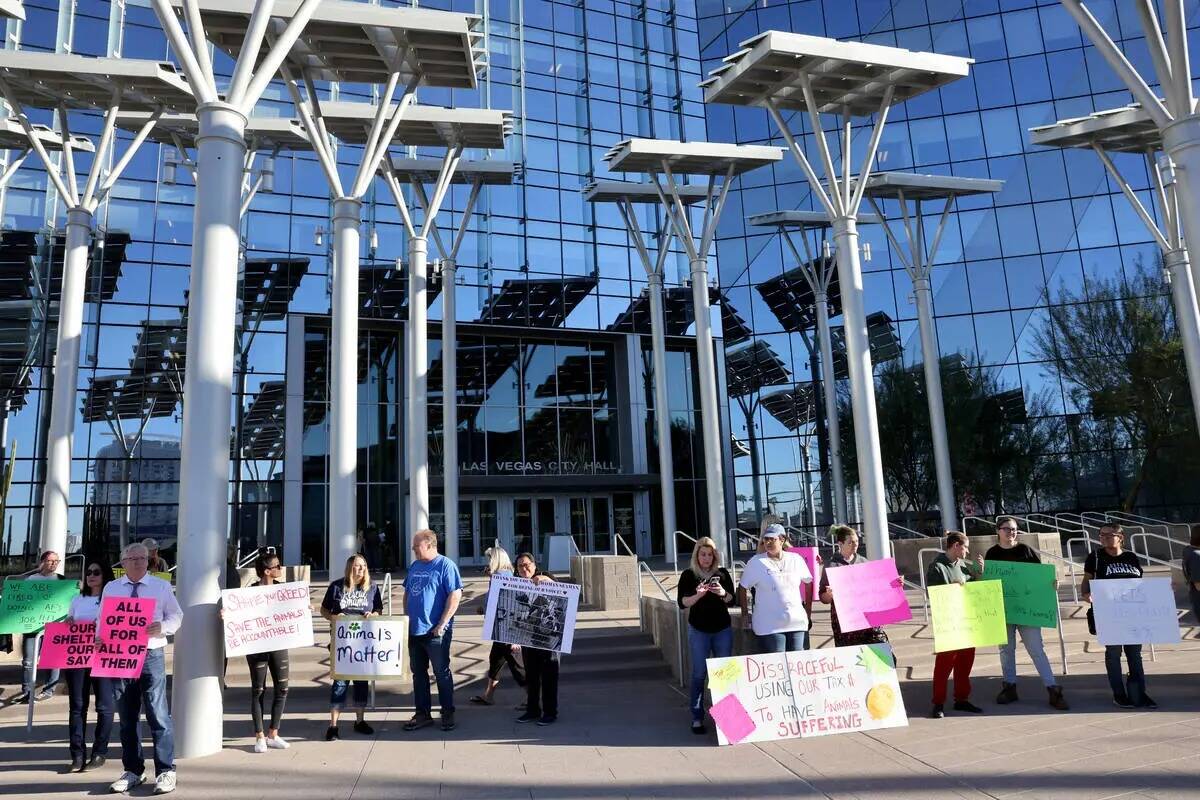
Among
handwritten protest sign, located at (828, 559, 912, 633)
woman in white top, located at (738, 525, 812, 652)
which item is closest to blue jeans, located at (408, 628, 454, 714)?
woman in white top, located at (738, 525, 812, 652)

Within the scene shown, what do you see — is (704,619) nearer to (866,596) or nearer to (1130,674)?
(866,596)

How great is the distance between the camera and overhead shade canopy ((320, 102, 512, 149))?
49.9 ft

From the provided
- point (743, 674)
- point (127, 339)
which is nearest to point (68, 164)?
point (127, 339)

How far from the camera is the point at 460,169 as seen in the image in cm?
2028

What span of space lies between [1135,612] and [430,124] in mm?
14149

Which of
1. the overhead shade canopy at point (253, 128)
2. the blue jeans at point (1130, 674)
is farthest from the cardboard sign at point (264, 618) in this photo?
the overhead shade canopy at point (253, 128)

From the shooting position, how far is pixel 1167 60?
945 cm

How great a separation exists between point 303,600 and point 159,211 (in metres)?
25.6

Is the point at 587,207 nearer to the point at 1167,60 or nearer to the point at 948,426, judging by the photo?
the point at 948,426

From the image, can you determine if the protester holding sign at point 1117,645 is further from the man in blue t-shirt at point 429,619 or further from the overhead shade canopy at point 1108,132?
the overhead shade canopy at point 1108,132

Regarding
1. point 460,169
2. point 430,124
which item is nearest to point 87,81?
point 430,124

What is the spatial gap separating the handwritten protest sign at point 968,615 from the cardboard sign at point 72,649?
303 inches

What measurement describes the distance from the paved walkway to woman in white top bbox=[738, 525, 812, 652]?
932mm

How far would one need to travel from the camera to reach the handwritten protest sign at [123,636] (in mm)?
6355
